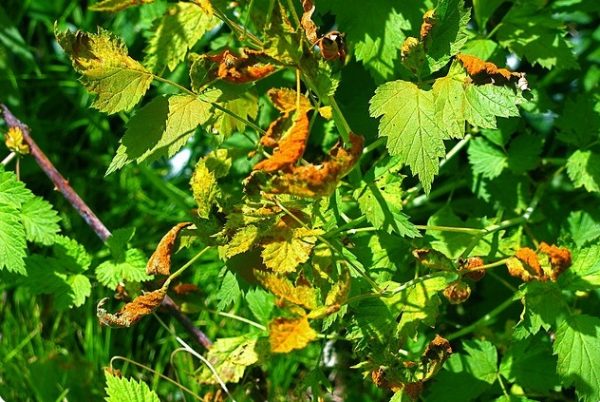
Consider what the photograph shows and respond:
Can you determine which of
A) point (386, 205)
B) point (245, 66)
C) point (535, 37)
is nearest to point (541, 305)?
point (386, 205)

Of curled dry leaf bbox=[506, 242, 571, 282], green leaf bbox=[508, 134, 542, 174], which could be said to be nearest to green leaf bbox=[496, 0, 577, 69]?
green leaf bbox=[508, 134, 542, 174]

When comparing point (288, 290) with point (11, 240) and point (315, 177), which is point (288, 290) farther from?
point (11, 240)

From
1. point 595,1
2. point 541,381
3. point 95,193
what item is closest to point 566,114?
point 595,1

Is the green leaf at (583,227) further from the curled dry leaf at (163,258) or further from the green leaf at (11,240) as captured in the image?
the green leaf at (11,240)

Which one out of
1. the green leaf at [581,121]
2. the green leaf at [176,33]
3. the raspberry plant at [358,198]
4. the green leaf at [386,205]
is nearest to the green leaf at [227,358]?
the raspberry plant at [358,198]

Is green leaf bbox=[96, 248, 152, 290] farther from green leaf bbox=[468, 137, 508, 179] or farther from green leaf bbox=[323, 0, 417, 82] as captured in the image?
green leaf bbox=[468, 137, 508, 179]

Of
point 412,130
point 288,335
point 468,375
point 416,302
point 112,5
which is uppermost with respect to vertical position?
point 112,5

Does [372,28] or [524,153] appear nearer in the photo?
[372,28]

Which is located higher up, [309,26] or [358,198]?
[309,26]
